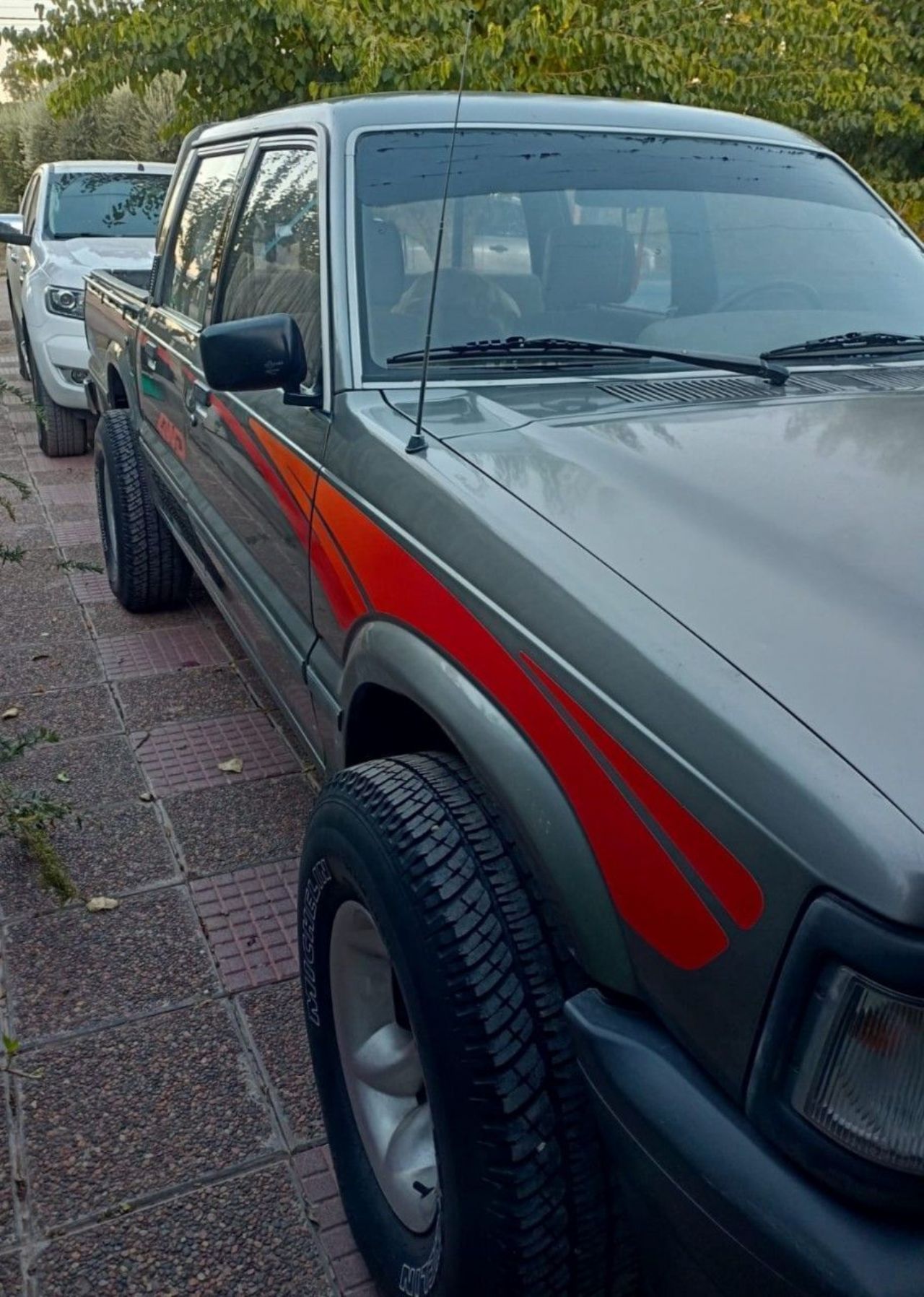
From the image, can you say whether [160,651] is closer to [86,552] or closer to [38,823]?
[86,552]

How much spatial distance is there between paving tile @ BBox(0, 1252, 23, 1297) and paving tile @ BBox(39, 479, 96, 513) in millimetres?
5249

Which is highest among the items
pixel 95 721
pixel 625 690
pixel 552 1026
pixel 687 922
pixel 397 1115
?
pixel 625 690

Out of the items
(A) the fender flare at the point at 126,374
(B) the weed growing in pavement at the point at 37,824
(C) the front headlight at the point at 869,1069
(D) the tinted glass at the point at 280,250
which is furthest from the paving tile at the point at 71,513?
(C) the front headlight at the point at 869,1069

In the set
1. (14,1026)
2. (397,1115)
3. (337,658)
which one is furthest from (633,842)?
(14,1026)

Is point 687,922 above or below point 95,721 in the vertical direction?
above

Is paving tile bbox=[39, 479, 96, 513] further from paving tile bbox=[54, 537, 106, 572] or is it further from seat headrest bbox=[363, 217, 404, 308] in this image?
seat headrest bbox=[363, 217, 404, 308]

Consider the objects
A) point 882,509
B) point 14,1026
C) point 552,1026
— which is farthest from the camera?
point 14,1026

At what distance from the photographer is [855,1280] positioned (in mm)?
1126

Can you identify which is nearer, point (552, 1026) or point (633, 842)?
point (633, 842)

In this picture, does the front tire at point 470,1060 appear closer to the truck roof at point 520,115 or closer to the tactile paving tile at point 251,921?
the tactile paving tile at point 251,921

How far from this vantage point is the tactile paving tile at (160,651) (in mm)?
4625

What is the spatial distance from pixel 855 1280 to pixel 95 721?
11.4 ft

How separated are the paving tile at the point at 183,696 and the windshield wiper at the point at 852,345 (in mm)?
2389

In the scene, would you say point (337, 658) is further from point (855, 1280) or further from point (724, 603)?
point (855, 1280)
